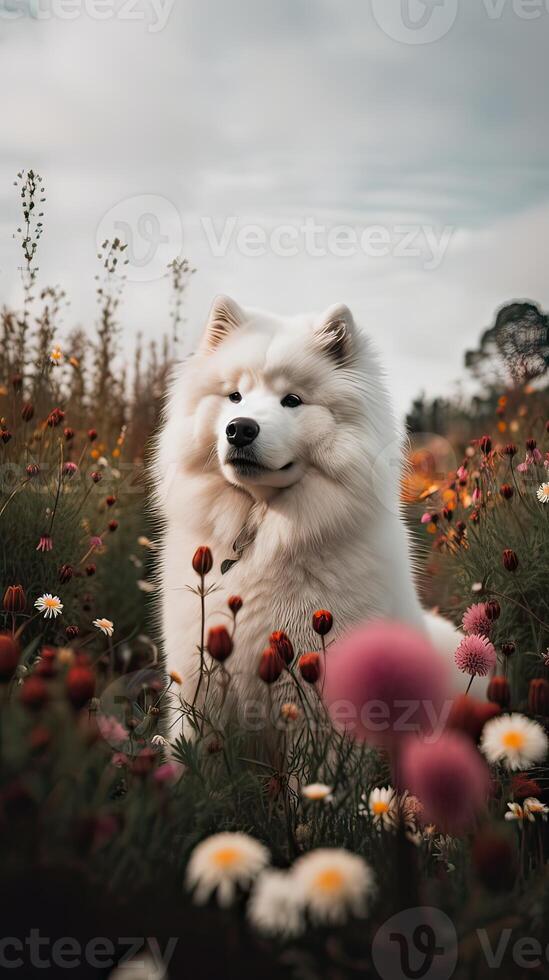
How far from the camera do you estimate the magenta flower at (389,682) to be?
5.02ft

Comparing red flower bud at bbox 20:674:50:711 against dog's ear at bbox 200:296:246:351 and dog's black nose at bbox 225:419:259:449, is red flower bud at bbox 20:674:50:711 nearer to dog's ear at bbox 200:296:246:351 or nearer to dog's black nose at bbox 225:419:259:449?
dog's black nose at bbox 225:419:259:449

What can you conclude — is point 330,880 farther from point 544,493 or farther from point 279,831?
point 544,493

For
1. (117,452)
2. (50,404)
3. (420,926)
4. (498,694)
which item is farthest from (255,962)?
(117,452)

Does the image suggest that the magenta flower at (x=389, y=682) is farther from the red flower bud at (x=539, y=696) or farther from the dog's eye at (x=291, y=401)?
the dog's eye at (x=291, y=401)

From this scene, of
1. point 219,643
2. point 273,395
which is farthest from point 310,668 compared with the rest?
point 273,395

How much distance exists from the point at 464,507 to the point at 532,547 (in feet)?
4.13

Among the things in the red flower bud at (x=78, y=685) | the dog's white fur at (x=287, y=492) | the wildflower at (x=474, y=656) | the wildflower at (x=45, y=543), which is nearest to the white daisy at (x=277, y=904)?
the red flower bud at (x=78, y=685)

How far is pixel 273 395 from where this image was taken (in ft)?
10.7

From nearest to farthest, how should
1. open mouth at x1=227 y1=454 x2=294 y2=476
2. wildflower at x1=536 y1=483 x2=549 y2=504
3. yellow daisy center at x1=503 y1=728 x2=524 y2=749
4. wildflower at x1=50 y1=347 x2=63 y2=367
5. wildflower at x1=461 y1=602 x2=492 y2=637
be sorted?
yellow daisy center at x1=503 y1=728 x2=524 y2=749 → wildflower at x1=461 y1=602 x2=492 y2=637 → open mouth at x1=227 y1=454 x2=294 y2=476 → wildflower at x1=536 y1=483 x2=549 y2=504 → wildflower at x1=50 y1=347 x2=63 y2=367

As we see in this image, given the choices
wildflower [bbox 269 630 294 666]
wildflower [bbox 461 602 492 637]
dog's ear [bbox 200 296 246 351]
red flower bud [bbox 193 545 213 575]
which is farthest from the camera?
dog's ear [bbox 200 296 246 351]

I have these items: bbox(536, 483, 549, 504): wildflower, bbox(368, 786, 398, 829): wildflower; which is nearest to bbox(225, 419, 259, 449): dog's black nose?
bbox(368, 786, 398, 829): wildflower

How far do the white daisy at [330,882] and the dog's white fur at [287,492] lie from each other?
174 centimetres

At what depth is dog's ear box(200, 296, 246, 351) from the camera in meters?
3.50

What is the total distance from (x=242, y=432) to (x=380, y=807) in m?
1.36
